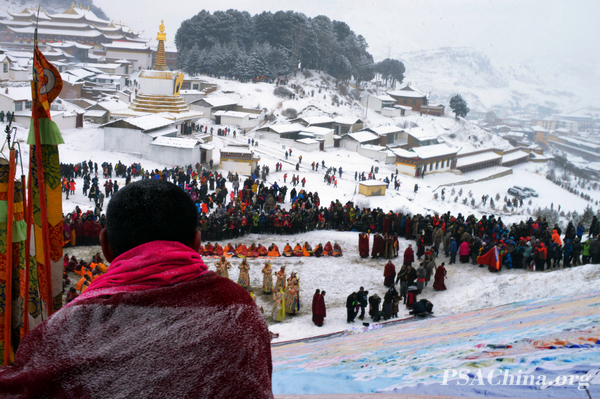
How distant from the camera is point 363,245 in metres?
16.0

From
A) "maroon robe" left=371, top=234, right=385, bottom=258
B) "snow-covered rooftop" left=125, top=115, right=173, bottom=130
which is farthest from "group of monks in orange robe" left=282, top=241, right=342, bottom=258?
"snow-covered rooftop" left=125, top=115, right=173, bottom=130

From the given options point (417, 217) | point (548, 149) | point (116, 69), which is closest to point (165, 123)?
point (417, 217)

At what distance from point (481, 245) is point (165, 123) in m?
22.3

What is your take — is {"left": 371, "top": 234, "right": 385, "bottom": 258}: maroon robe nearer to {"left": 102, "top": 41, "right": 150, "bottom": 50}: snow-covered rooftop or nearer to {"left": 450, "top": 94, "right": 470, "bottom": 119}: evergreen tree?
{"left": 450, "top": 94, "right": 470, "bottom": 119}: evergreen tree

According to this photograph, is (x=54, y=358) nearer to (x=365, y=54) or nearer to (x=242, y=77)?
(x=242, y=77)

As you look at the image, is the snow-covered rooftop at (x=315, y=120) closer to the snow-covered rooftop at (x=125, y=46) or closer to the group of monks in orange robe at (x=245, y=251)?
the snow-covered rooftop at (x=125, y=46)

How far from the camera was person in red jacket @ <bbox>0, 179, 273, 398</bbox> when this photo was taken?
1.42 metres

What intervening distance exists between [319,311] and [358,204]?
15.1 metres

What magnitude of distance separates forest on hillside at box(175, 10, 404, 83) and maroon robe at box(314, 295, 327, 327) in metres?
51.8

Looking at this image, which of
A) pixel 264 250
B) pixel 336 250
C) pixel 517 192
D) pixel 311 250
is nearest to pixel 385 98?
pixel 517 192

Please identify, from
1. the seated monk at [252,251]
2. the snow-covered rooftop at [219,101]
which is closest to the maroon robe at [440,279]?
the seated monk at [252,251]

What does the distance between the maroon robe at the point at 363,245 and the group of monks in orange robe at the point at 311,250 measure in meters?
0.69

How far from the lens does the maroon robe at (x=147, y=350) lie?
1.42 metres

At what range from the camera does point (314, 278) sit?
46.3 feet
